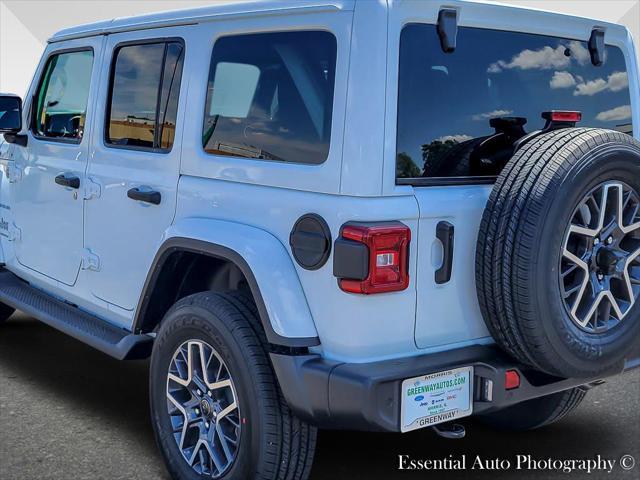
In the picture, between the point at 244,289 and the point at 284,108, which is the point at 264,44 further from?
the point at 244,289

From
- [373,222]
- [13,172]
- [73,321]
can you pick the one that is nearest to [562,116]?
[373,222]

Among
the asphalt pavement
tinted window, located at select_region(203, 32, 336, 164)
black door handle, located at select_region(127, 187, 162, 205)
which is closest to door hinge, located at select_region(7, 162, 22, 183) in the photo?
the asphalt pavement

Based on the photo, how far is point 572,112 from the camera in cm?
323

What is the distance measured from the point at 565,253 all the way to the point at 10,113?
3.16 metres

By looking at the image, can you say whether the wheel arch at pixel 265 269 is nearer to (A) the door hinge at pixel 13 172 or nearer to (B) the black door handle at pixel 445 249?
(B) the black door handle at pixel 445 249

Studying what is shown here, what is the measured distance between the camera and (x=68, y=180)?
4109mm

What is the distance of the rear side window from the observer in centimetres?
287

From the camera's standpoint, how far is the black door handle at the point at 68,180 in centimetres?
406

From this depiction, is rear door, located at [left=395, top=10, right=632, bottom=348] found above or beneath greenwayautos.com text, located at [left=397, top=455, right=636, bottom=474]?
above

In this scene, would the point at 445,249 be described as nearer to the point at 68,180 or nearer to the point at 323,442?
the point at 323,442

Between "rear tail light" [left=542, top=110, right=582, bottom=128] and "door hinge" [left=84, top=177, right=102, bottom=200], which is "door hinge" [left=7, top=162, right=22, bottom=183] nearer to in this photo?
"door hinge" [left=84, top=177, right=102, bottom=200]

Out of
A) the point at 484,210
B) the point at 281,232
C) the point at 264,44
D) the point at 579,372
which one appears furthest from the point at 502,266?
the point at 264,44

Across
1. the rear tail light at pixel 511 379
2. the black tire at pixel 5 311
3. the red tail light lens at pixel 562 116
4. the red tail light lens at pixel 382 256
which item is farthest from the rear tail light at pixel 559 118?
the black tire at pixel 5 311

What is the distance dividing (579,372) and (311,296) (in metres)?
0.99
